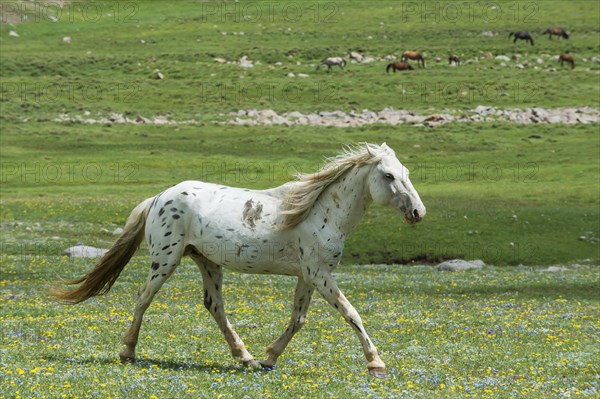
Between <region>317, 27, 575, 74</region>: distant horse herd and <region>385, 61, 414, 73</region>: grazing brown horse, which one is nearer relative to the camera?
<region>385, 61, 414, 73</region>: grazing brown horse

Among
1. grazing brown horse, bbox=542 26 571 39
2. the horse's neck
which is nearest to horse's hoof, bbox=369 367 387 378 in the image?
the horse's neck

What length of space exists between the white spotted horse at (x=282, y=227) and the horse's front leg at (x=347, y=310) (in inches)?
0.6

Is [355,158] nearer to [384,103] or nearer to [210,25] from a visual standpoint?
[384,103]

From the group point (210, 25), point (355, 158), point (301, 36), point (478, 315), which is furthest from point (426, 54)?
point (355, 158)

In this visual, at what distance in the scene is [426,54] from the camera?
114125mm

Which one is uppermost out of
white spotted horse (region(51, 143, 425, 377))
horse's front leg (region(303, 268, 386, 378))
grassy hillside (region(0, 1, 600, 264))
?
white spotted horse (region(51, 143, 425, 377))

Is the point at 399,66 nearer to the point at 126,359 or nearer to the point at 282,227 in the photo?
the point at 282,227

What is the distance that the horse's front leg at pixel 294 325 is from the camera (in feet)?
50.3

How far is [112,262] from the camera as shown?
16.8 meters

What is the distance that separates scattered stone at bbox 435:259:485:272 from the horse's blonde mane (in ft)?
68.0

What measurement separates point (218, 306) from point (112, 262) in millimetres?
2193

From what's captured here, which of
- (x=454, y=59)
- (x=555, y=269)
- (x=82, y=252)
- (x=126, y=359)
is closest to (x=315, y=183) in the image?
(x=126, y=359)

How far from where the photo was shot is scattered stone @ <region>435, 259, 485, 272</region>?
35.7 metres

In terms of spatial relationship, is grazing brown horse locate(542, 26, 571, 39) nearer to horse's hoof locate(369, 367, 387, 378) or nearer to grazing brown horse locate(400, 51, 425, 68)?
grazing brown horse locate(400, 51, 425, 68)
